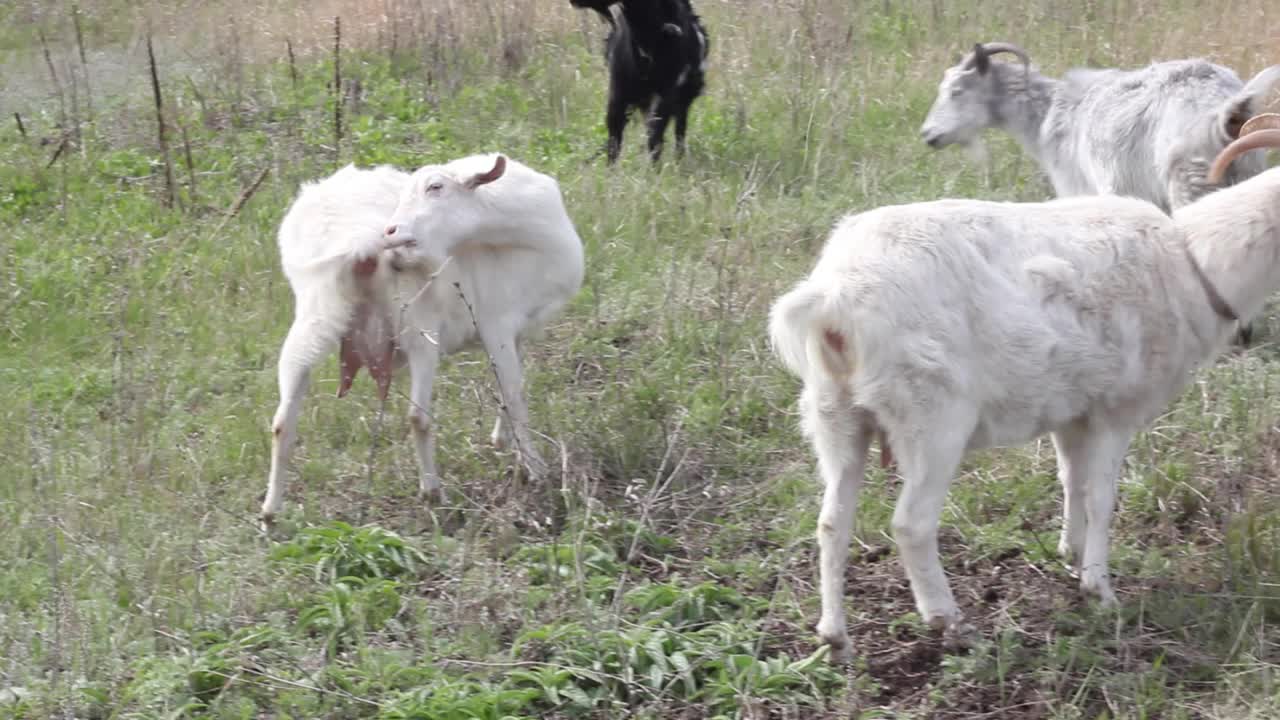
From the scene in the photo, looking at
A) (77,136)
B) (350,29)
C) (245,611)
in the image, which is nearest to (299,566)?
(245,611)

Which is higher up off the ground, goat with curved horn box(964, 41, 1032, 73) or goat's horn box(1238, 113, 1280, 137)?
goat's horn box(1238, 113, 1280, 137)

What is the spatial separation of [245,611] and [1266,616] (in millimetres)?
3182

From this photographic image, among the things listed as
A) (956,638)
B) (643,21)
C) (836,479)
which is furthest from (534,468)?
(643,21)

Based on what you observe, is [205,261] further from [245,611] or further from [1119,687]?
[1119,687]

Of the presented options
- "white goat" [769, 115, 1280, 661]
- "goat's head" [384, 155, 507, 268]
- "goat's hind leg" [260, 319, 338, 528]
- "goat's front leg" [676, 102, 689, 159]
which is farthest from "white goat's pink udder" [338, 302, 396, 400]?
"goat's front leg" [676, 102, 689, 159]

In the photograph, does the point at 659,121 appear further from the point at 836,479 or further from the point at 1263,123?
the point at 836,479

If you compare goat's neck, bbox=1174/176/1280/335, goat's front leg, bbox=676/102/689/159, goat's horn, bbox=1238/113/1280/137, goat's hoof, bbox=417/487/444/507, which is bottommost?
goat's hoof, bbox=417/487/444/507

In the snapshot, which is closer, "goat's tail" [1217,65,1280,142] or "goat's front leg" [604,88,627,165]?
"goat's tail" [1217,65,1280,142]

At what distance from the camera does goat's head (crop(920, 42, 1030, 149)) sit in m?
8.71

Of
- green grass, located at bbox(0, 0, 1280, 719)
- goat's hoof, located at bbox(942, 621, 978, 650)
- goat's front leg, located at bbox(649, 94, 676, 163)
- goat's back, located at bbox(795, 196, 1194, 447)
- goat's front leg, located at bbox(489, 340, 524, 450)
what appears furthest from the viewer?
goat's front leg, located at bbox(649, 94, 676, 163)

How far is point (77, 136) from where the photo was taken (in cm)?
998

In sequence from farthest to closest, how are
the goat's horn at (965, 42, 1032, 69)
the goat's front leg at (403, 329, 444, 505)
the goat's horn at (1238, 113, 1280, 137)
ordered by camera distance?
1. the goat's horn at (965, 42, 1032, 69)
2. the goat's front leg at (403, 329, 444, 505)
3. the goat's horn at (1238, 113, 1280, 137)

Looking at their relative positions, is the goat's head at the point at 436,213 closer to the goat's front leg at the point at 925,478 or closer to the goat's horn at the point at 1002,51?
the goat's front leg at the point at 925,478

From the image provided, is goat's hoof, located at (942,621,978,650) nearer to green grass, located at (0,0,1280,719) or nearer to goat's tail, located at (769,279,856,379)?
green grass, located at (0,0,1280,719)
